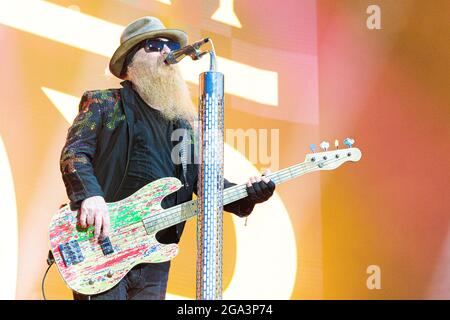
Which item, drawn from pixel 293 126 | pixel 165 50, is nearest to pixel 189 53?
pixel 165 50

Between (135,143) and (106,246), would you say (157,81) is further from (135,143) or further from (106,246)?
(106,246)

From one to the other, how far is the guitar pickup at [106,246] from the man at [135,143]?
0.02 metres

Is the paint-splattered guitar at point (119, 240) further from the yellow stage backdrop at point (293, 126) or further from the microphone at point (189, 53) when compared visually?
the microphone at point (189, 53)

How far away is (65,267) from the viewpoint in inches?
109

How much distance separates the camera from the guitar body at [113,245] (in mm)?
2762

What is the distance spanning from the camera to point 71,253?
9.08 feet

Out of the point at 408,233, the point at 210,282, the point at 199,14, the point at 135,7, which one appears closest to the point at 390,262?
the point at 408,233

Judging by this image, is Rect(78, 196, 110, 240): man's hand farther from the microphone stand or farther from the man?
the microphone stand

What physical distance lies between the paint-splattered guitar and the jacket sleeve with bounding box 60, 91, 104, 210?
0.09 metres

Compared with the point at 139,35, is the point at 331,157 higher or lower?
lower

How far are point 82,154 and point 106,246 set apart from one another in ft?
1.41
